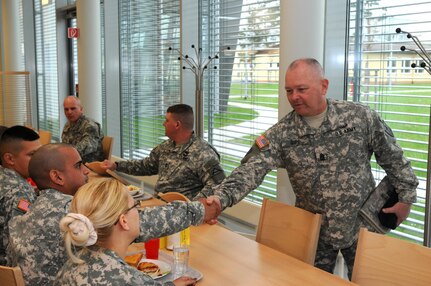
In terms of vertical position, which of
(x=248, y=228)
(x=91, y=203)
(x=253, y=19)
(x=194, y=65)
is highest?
(x=253, y=19)

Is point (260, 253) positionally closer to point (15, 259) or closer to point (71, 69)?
point (15, 259)

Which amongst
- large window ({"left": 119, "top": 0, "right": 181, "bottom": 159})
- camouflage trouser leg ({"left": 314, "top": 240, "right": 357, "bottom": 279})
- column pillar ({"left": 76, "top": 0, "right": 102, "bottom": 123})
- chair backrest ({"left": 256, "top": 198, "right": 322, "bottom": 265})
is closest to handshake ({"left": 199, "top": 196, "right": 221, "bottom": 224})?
chair backrest ({"left": 256, "top": 198, "right": 322, "bottom": 265})

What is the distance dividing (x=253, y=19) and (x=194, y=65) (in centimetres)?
86

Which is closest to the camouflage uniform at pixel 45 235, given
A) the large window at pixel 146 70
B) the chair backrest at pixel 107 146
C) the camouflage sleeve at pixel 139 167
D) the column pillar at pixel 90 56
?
the camouflage sleeve at pixel 139 167

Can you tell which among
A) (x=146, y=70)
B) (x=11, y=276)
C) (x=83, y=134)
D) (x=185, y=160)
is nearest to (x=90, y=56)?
(x=146, y=70)

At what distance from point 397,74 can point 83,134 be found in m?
3.42

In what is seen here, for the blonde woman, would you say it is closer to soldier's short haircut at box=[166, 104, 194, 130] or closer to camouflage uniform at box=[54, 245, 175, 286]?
camouflage uniform at box=[54, 245, 175, 286]

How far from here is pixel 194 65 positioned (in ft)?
17.4

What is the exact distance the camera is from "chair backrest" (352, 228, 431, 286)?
2.04m

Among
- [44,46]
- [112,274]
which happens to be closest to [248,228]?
[112,274]

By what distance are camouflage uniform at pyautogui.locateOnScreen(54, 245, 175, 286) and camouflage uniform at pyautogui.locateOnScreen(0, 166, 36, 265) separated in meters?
1.31

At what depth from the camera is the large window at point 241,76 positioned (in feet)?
15.2

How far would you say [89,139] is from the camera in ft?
17.9

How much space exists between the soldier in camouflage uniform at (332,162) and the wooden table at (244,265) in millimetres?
255
